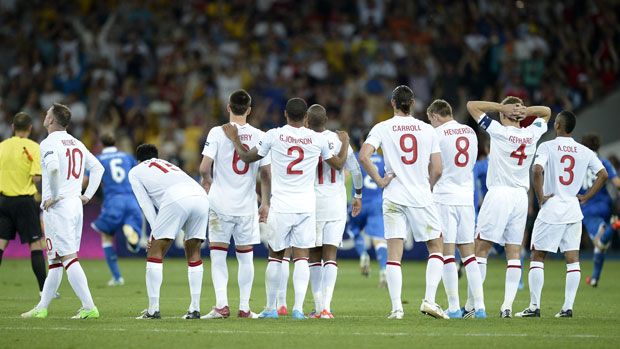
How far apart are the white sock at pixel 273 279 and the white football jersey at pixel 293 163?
67 cm

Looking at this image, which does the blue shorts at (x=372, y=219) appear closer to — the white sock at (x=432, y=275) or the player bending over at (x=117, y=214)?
the player bending over at (x=117, y=214)

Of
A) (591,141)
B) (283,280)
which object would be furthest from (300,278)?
(591,141)

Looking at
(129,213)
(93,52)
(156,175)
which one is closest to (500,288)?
(129,213)

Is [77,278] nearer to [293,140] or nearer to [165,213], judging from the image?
[165,213]

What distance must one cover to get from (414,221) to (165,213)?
9.53ft

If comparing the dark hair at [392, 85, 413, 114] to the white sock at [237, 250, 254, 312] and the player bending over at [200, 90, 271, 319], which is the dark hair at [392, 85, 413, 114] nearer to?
the player bending over at [200, 90, 271, 319]

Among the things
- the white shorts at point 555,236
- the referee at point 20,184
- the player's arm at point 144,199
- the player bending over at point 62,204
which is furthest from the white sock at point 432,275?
the referee at point 20,184

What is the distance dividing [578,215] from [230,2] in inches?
761

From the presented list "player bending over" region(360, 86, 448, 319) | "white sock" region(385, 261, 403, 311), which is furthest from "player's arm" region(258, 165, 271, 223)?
"white sock" region(385, 261, 403, 311)

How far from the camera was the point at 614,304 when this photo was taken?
55.0 ft

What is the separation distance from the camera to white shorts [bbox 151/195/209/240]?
1362 centimetres

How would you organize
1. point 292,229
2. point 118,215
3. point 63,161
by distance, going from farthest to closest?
point 118,215
point 292,229
point 63,161

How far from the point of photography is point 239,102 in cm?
1403

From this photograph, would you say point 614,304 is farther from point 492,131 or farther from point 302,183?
point 302,183
